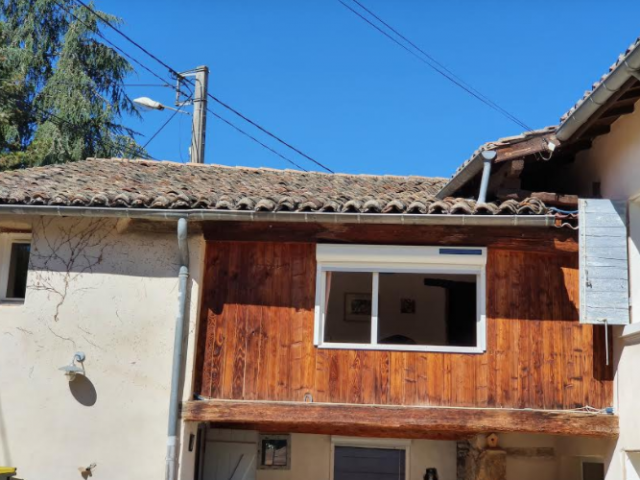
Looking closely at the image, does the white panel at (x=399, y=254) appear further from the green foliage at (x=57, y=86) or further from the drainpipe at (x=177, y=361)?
the green foliage at (x=57, y=86)

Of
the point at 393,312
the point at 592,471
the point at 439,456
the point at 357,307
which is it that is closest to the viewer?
the point at 592,471

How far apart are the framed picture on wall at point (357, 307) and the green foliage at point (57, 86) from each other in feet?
40.8

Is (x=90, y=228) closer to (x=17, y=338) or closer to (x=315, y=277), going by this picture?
(x=17, y=338)

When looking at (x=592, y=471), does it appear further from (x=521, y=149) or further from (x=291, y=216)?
(x=291, y=216)

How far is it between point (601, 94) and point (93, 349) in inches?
273

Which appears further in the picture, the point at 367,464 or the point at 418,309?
the point at 418,309

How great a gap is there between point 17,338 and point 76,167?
3857mm

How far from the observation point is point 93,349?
431 inches

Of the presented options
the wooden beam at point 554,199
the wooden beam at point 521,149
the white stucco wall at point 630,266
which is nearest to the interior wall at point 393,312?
the wooden beam at point 554,199

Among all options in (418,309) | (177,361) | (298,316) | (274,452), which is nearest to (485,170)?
(298,316)

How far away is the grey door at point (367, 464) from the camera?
44.0ft

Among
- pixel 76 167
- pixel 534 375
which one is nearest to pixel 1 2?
pixel 76 167

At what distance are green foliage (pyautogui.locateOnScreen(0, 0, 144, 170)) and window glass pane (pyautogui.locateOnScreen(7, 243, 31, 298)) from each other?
45.0 feet

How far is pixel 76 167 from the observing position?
550 inches
